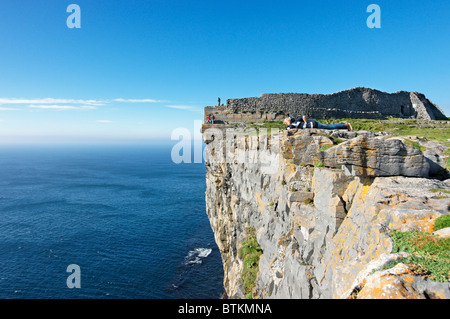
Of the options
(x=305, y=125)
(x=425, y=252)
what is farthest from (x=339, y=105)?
(x=425, y=252)

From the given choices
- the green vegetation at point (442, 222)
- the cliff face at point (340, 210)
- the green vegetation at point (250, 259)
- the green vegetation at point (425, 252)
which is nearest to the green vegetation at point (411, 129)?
the cliff face at point (340, 210)

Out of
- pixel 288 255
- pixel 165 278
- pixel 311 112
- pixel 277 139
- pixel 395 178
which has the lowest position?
pixel 165 278

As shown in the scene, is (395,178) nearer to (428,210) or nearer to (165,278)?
(428,210)

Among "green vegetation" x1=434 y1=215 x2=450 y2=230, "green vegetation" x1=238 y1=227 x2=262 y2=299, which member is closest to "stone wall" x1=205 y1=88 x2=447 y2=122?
"green vegetation" x1=238 y1=227 x2=262 y2=299

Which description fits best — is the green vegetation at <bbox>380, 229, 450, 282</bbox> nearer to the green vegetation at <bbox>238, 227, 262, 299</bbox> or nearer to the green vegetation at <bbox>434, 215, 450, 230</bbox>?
the green vegetation at <bbox>434, 215, 450, 230</bbox>

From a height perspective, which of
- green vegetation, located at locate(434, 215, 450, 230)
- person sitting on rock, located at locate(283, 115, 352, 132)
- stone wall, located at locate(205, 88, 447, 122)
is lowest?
green vegetation, located at locate(434, 215, 450, 230)

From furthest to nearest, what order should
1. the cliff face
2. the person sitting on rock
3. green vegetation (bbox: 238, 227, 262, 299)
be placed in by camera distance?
green vegetation (bbox: 238, 227, 262, 299) → the person sitting on rock → the cliff face

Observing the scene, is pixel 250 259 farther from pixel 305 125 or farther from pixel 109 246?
pixel 109 246
